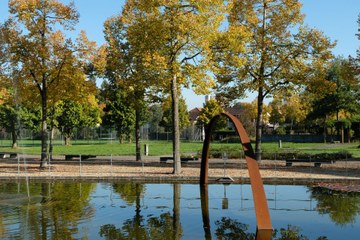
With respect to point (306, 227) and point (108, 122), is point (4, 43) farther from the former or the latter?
point (108, 122)

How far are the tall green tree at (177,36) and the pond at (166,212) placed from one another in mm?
5654

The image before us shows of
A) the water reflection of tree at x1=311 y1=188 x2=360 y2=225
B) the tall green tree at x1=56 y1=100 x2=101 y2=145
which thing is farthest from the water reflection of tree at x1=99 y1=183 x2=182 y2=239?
the tall green tree at x1=56 y1=100 x2=101 y2=145

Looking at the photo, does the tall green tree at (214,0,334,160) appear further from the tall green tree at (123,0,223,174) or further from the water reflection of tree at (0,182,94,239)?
the water reflection of tree at (0,182,94,239)

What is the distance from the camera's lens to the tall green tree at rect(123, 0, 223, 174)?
2267 centimetres

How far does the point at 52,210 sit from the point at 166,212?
370 cm

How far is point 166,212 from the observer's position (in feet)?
48.7

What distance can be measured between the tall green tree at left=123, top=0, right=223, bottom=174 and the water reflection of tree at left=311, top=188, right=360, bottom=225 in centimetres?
827

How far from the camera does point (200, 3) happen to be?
22.7 metres

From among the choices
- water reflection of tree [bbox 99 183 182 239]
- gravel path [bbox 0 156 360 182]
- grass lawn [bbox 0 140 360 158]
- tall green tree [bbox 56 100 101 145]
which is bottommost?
water reflection of tree [bbox 99 183 182 239]

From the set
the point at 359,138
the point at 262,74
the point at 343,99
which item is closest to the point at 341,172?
the point at 262,74

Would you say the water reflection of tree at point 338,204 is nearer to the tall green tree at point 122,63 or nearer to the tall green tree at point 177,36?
the tall green tree at point 177,36

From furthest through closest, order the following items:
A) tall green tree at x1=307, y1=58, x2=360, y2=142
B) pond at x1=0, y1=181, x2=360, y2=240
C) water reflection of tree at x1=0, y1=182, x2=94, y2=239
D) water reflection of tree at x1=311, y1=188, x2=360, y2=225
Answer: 1. tall green tree at x1=307, y1=58, x2=360, y2=142
2. water reflection of tree at x1=311, y1=188, x2=360, y2=225
3. water reflection of tree at x1=0, y1=182, x2=94, y2=239
4. pond at x1=0, y1=181, x2=360, y2=240

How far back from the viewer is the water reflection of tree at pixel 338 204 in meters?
13.9

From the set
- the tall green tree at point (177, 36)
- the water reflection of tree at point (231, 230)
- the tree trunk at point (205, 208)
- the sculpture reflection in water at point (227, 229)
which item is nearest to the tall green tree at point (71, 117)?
the tall green tree at point (177, 36)
